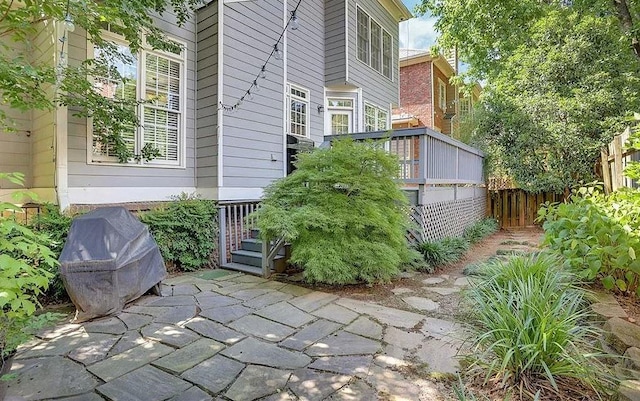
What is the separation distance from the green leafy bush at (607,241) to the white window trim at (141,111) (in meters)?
5.57

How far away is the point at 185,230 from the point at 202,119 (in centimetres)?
206

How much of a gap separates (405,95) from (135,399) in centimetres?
1551

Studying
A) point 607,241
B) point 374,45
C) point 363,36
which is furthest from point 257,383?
point 374,45

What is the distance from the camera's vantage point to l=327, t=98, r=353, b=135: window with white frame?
9.21 m

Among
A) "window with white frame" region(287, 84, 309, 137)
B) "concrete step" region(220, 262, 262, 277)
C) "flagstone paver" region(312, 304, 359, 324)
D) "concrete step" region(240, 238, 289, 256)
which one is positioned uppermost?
"window with white frame" region(287, 84, 309, 137)

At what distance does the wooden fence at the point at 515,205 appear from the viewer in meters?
9.92

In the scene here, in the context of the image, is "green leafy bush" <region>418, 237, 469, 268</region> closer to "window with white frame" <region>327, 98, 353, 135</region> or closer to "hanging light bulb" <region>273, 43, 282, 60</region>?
"hanging light bulb" <region>273, 43, 282, 60</region>

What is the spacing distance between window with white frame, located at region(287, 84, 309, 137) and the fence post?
107 inches

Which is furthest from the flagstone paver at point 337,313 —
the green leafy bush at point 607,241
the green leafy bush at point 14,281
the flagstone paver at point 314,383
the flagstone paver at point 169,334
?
the green leafy bush at point 14,281

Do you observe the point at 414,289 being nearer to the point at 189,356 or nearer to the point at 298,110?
the point at 189,356

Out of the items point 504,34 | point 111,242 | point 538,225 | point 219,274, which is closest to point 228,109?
point 219,274

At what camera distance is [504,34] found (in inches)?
455

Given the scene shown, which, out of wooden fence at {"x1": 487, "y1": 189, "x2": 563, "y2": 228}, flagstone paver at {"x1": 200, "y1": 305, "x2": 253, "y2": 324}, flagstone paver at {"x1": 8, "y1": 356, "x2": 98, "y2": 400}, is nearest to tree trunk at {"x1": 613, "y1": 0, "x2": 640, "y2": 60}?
wooden fence at {"x1": 487, "y1": 189, "x2": 563, "y2": 228}

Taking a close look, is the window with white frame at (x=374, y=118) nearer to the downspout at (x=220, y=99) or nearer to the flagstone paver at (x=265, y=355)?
the downspout at (x=220, y=99)
